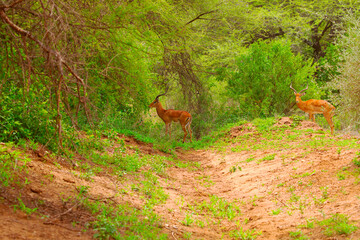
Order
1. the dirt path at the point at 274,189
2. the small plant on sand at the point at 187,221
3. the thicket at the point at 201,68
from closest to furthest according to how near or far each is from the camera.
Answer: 1. the dirt path at the point at 274,189
2. the small plant on sand at the point at 187,221
3. the thicket at the point at 201,68

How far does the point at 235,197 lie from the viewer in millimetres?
7273

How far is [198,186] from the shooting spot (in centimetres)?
827

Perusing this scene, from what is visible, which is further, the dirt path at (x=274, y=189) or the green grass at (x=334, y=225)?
the dirt path at (x=274, y=189)

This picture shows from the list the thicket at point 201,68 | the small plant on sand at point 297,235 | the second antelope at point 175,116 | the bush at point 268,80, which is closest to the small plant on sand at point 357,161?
the small plant on sand at point 297,235

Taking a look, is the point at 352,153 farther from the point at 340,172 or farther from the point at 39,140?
the point at 39,140

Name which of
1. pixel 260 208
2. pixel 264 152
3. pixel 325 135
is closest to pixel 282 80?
pixel 325 135

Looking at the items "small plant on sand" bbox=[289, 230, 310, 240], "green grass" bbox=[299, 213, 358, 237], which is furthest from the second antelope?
"small plant on sand" bbox=[289, 230, 310, 240]

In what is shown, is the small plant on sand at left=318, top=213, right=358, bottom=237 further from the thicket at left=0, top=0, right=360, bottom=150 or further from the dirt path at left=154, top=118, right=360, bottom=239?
the thicket at left=0, top=0, right=360, bottom=150

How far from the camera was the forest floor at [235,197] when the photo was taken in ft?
13.3

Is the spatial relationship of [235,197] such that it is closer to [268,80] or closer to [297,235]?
[297,235]

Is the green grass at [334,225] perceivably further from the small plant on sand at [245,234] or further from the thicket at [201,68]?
the thicket at [201,68]

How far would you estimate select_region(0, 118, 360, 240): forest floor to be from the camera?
406cm

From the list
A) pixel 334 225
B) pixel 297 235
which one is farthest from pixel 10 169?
pixel 334 225

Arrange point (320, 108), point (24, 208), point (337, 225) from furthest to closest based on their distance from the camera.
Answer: point (320, 108)
point (337, 225)
point (24, 208)
